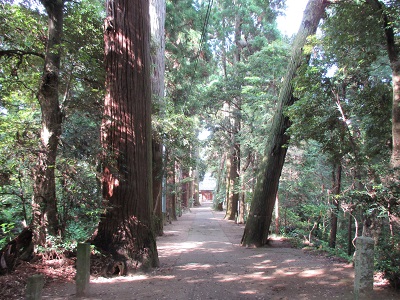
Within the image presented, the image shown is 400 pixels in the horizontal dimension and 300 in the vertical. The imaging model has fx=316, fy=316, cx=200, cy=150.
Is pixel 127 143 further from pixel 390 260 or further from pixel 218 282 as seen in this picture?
pixel 390 260

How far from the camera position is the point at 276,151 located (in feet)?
35.1

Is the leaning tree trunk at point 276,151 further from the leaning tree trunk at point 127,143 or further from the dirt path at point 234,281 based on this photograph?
the leaning tree trunk at point 127,143

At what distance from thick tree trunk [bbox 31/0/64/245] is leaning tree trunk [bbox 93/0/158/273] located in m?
0.90

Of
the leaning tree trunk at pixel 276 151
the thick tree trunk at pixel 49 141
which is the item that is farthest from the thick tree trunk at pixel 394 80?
the thick tree trunk at pixel 49 141

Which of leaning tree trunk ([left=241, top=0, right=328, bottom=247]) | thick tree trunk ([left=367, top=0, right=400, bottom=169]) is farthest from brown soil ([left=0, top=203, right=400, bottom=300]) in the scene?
leaning tree trunk ([left=241, top=0, right=328, bottom=247])

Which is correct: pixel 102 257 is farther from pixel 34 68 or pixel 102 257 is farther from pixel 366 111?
pixel 366 111

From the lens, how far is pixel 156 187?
13.0 m

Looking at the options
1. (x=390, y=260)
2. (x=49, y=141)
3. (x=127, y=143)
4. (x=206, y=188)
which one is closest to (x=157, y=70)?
(x=127, y=143)

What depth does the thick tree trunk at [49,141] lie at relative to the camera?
5641mm

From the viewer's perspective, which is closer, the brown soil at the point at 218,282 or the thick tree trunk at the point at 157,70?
the brown soil at the point at 218,282

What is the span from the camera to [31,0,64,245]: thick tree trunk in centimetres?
564

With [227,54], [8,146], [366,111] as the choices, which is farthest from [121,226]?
[227,54]

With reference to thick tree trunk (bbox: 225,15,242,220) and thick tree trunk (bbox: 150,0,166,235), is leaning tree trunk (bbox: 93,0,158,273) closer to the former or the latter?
thick tree trunk (bbox: 150,0,166,235)

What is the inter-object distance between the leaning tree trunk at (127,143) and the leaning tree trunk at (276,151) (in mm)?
5099
